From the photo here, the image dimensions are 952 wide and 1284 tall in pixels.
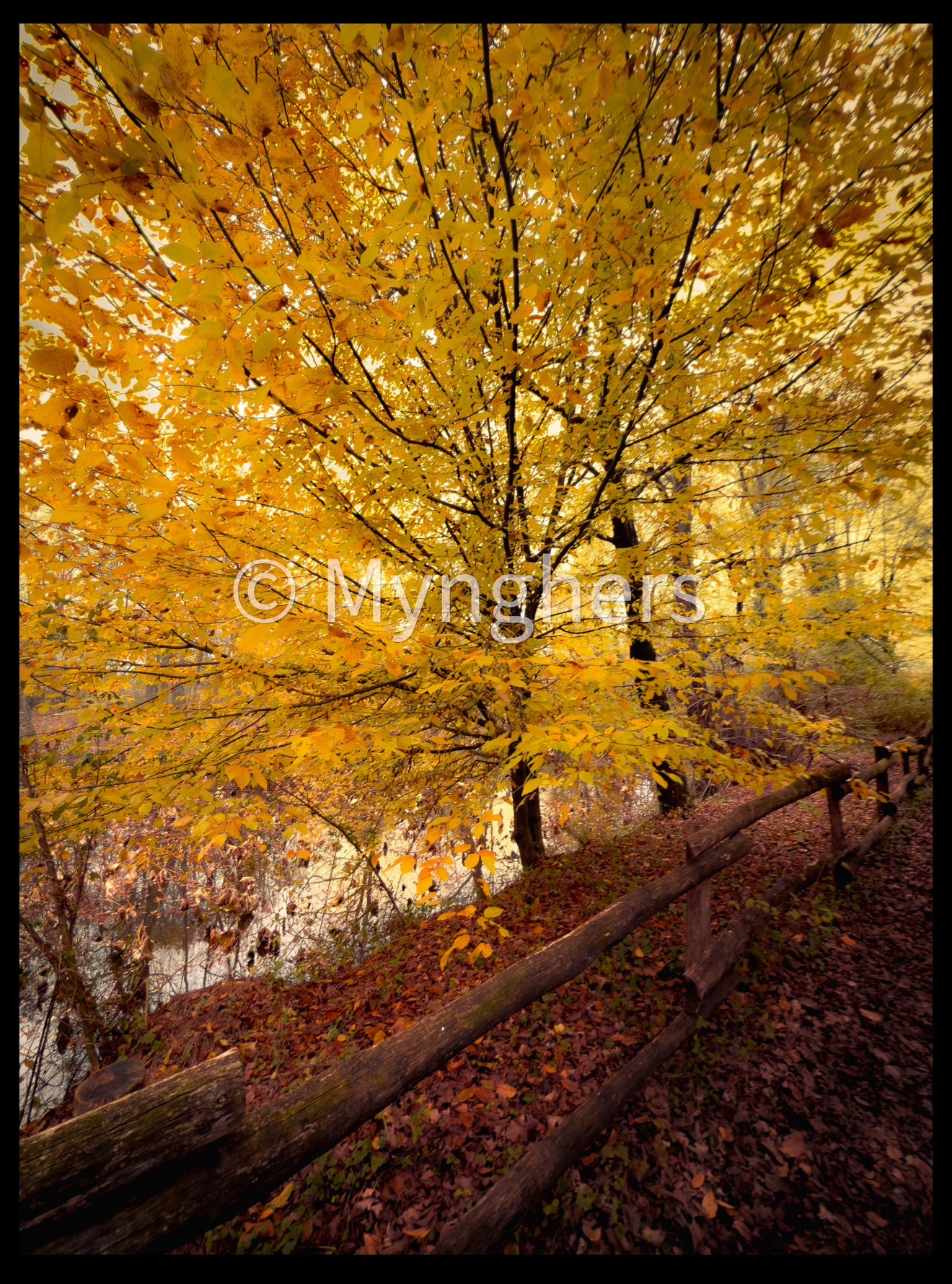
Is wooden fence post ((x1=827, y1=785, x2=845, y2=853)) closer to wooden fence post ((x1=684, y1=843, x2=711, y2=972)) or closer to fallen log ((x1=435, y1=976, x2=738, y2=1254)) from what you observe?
wooden fence post ((x1=684, y1=843, x2=711, y2=972))

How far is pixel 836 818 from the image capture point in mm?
4312

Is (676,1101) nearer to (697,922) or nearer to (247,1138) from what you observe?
(697,922)

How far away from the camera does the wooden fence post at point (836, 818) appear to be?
4.29 m

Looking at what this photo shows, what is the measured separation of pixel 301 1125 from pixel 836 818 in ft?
16.7

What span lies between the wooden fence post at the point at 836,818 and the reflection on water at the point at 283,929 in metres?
3.31

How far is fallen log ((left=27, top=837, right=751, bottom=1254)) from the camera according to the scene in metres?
1.18

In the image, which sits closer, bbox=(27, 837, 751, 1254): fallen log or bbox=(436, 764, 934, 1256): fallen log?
bbox=(27, 837, 751, 1254): fallen log

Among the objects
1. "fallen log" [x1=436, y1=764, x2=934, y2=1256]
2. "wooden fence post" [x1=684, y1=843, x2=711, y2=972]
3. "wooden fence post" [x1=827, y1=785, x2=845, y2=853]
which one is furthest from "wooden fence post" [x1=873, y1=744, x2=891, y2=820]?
"wooden fence post" [x1=684, y1=843, x2=711, y2=972]

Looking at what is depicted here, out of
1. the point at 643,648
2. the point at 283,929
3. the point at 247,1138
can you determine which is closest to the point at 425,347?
the point at 247,1138

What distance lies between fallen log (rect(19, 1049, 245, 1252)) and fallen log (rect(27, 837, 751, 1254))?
0.10 m

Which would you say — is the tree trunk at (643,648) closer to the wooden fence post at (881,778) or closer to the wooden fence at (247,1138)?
the wooden fence at (247,1138)

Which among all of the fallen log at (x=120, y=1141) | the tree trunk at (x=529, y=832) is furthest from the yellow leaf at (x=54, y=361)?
the tree trunk at (x=529, y=832)

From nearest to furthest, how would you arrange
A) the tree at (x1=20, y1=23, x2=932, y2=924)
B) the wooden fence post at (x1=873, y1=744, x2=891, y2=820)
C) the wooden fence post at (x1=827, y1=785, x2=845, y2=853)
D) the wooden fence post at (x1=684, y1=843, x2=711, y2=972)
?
the tree at (x1=20, y1=23, x2=932, y2=924) < the wooden fence post at (x1=684, y1=843, x2=711, y2=972) < the wooden fence post at (x1=827, y1=785, x2=845, y2=853) < the wooden fence post at (x1=873, y1=744, x2=891, y2=820)
